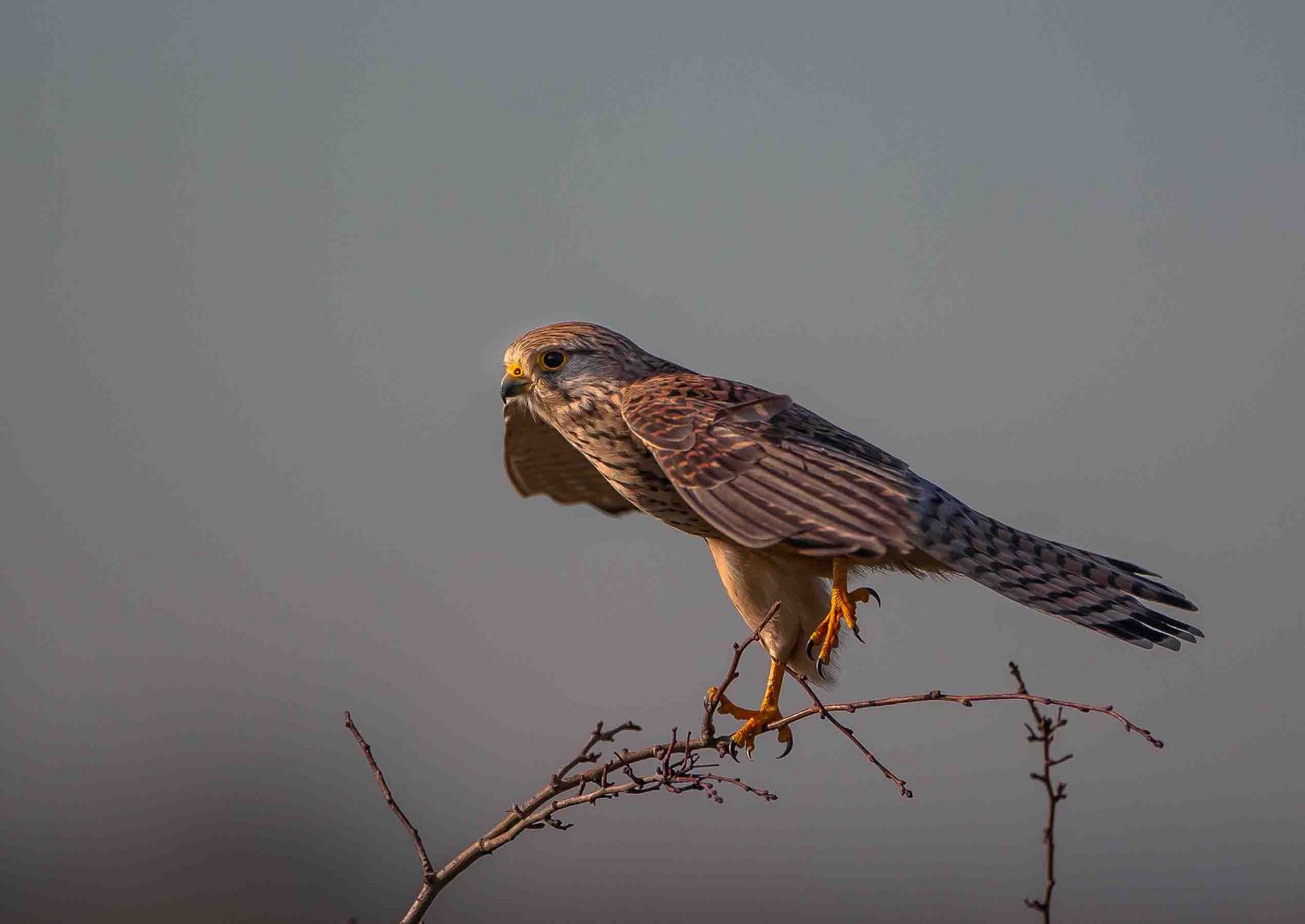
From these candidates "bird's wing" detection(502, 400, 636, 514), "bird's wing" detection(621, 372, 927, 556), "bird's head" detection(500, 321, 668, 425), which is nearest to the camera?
"bird's wing" detection(621, 372, 927, 556)

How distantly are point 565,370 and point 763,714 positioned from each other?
48.3 inches

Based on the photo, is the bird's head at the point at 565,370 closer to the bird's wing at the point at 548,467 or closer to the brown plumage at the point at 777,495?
the brown plumage at the point at 777,495

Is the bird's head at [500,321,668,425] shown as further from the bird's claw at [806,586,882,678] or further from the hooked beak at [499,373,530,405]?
the bird's claw at [806,586,882,678]

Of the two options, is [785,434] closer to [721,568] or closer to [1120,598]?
[721,568]

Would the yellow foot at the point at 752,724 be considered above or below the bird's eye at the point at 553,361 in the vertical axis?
below

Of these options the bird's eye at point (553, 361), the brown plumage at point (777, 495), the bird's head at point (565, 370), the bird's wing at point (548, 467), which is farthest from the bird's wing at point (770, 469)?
the bird's wing at point (548, 467)

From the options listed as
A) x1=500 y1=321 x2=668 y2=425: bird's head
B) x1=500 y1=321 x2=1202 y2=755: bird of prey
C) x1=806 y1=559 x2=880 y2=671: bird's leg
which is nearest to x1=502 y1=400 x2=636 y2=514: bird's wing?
x1=500 y1=321 x2=1202 y2=755: bird of prey

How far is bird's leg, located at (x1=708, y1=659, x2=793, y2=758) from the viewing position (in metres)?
3.62

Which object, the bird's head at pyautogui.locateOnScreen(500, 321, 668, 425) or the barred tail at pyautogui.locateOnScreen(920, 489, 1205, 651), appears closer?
the barred tail at pyautogui.locateOnScreen(920, 489, 1205, 651)

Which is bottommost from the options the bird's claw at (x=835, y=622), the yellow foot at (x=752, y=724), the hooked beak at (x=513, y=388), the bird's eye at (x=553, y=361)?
the yellow foot at (x=752, y=724)

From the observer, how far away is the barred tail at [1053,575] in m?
3.18

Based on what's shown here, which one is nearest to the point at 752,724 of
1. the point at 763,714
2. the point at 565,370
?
the point at 763,714

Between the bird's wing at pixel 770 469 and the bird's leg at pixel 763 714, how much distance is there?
2.13ft

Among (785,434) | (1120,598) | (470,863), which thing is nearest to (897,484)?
(785,434)
